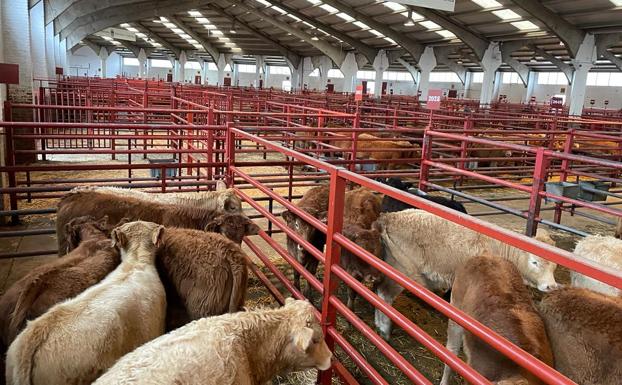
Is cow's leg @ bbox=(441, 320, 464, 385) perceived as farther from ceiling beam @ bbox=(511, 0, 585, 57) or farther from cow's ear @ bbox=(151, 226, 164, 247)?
ceiling beam @ bbox=(511, 0, 585, 57)

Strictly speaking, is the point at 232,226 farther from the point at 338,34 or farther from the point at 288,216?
the point at 338,34

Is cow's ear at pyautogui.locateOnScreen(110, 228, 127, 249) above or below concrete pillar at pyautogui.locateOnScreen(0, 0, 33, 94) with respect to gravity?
below

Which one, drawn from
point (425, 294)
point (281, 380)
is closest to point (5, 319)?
point (281, 380)

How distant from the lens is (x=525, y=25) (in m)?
18.2

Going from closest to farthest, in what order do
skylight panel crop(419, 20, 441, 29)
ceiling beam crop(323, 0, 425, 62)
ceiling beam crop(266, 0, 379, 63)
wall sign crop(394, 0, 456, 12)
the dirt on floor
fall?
1. the dirt on floor
2. wall sign crop(394, 0, 456, 12)
3. skylight panel crop(419, 20, 441, 29)
4. ceiling beam crop(323, 0, 425, 62)
5. ceiling beam crop(266, 0, 379, 63)

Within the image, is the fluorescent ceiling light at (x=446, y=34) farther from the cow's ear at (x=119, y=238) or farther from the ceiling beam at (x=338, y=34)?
the cow's ear at (x=119, y=238)

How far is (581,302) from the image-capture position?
274 cm

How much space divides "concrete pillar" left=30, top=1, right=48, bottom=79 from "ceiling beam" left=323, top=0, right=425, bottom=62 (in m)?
11.3

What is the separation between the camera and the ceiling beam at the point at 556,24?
15906mm

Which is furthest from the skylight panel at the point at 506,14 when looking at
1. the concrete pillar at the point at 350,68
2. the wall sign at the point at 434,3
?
the concrete pillar at the point at 350,68

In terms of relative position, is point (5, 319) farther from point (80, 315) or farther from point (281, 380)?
point (281, 380)

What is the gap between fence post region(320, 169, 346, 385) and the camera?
2748 millimetres

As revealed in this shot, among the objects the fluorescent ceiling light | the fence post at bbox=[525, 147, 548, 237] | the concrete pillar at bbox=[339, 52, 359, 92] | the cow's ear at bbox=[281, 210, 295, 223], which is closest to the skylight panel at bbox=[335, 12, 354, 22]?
the fluorescent ceiling light

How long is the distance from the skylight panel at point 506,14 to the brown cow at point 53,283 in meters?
17.5
